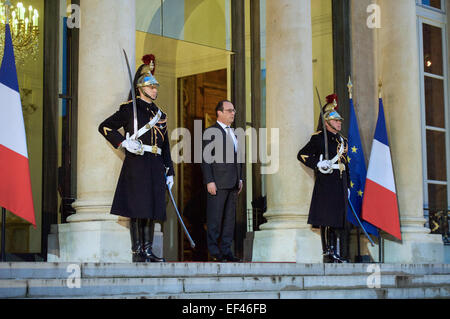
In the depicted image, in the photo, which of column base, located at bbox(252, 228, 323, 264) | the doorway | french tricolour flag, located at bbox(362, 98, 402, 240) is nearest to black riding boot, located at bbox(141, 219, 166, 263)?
column base, located at bbox(252, 228, 323, 264)

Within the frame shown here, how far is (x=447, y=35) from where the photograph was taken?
15.8 metres

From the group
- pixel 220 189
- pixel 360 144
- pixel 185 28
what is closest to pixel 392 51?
pixel 360 144

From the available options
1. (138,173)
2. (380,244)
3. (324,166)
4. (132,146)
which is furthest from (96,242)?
(380,244)

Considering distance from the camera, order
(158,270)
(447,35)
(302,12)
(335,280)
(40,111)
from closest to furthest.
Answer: (158,270) → (335,280) → (40,111) → (302,12) → (447,35)

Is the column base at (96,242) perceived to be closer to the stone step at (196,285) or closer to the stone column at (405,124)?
the stone step at (196,285)

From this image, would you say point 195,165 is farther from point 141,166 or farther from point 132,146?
point 132,146

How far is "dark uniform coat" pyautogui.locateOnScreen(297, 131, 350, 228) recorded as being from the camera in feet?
35.1

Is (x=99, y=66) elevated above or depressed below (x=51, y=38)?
below

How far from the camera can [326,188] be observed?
10.8 metres

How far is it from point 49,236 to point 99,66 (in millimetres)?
2123

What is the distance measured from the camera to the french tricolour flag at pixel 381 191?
38.8ft

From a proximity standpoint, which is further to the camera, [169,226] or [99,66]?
[169,226]

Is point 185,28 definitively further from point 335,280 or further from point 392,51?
point 335,280

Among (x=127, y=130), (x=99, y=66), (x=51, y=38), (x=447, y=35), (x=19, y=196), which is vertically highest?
(x=447, y=35)
